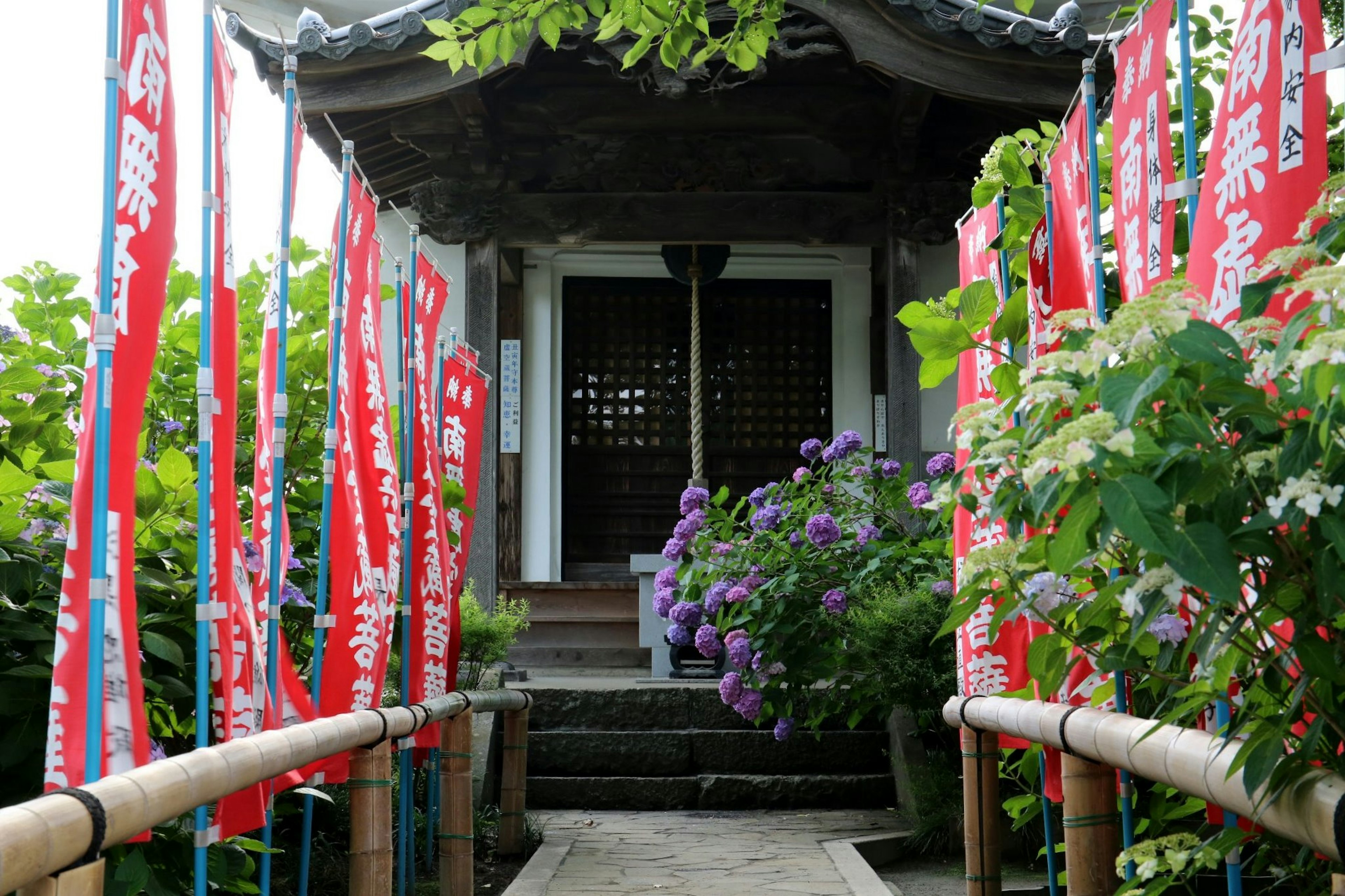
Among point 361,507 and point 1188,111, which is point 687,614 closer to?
point 361,507

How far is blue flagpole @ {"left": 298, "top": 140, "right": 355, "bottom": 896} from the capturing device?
11.6 feet

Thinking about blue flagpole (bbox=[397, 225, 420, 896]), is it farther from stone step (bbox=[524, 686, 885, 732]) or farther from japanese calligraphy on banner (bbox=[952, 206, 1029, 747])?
stone step (bbox=[524, 686, 885, 732])

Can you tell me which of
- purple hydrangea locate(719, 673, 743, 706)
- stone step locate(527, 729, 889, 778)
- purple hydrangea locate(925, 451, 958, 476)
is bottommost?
stone step locate(527, 729, 889, 778)

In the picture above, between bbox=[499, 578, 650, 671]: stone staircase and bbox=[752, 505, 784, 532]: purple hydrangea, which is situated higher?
bbox=[752, 505, 784, 532]: purple hydrangea

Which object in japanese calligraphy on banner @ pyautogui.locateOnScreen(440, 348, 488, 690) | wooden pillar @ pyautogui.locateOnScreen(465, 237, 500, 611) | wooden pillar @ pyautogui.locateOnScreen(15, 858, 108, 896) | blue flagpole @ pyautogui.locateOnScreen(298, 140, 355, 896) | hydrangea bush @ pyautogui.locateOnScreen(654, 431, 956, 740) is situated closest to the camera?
wooden pillar @ pyautogui.locateOnScreen(15, 858, 108, 896)

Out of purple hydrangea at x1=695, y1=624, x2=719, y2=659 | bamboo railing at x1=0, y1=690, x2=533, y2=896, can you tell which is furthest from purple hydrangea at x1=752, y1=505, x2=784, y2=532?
bamboo railing at x1=0, y1=690, x2=533, y2=896

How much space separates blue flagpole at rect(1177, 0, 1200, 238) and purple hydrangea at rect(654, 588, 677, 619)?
16.1 ft

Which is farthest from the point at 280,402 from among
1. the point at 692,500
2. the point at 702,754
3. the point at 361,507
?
the point at 702,754

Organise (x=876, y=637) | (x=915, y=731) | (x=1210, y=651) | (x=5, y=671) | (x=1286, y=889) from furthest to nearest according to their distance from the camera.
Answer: (x=915, y=731) → (x=876, y=637) → (x=1286, y=889) → (x=5, y=671) → (x=1210, y=651)

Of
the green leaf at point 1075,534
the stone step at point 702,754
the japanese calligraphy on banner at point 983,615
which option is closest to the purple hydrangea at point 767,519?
the stone step at point 702,754

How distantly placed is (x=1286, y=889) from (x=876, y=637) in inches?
93.6

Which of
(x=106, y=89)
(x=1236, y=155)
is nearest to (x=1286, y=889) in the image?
(x=1236, y=155)

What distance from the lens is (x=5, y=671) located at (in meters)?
2.64

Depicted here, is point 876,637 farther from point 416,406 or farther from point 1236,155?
point 1236,155
